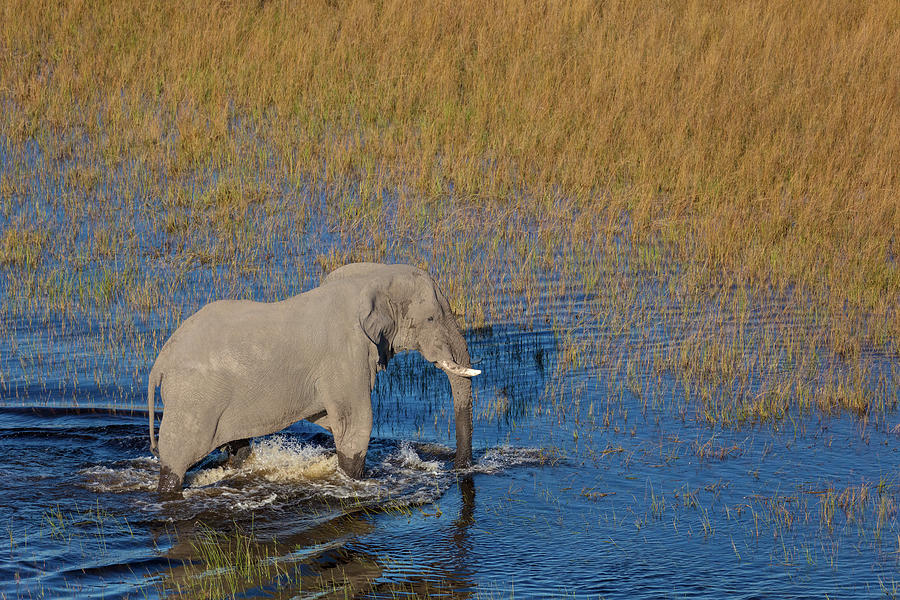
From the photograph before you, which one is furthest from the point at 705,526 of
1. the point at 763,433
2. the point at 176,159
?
the point at 176,159

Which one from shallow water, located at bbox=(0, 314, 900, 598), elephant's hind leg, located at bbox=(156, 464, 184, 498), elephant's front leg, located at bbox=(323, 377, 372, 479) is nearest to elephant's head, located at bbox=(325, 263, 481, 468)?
elephant's front leg, located at bbox=(323, 377, 372, 479)

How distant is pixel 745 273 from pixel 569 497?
5.44 m

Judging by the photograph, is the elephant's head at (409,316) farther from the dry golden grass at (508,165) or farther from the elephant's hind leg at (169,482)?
the dry golden grass at (508,165)

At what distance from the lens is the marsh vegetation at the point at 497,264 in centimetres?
805

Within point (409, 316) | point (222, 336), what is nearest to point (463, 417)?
point (409, 316)

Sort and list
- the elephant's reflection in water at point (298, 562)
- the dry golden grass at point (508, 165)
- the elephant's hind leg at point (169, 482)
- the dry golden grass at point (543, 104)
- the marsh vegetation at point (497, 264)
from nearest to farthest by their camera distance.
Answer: the elephant's reflection in water at point (298, 562)
the marsh vegetation at point (497, 264)
the elephant's hind leg at point (169, 482)
the dry golden grass at point (508, 165)
the dry golden grass at point (543, 104)

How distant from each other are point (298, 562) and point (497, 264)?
651cm

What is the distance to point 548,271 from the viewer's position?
13766 millimetres

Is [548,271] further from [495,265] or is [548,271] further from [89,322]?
[89,322]

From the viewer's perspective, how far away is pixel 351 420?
29.4ft

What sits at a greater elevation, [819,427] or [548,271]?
[548,271]

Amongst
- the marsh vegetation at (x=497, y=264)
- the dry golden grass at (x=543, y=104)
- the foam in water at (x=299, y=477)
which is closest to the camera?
the marsh vegetation at (x=497, y=264)

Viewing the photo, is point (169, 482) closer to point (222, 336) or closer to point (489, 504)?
point (222, 336)

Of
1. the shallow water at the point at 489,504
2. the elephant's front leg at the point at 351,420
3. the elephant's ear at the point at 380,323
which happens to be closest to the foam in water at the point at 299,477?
the shallow water at the point at 489,504
